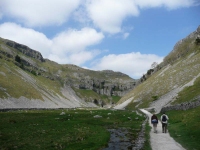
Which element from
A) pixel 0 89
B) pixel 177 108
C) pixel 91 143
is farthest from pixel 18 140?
pixel 0 89

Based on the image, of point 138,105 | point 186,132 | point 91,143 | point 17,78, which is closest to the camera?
point 91,143

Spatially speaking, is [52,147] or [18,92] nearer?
[52,147]

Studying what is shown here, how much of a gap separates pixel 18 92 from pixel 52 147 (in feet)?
398

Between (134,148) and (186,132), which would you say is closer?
(134,148)

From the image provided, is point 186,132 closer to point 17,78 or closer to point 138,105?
point 138,105

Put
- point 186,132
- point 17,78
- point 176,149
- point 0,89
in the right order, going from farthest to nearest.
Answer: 1. point 17,78
2. point 0,89
3. point 186,132
4. point 176,149

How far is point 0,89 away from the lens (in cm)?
12438

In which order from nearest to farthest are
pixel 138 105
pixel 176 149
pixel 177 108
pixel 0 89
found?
pixel 176 149 < pixel 177 108 < pixel 0 89 < pixel 138 105

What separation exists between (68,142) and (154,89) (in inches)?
4795

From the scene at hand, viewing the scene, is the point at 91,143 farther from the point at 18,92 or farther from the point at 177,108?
the point at 18,92

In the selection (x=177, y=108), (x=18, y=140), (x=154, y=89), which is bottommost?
(x=18, y=140)

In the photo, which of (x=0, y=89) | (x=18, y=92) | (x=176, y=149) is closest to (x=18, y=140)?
(x=176, y=149)

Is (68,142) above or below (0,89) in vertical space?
below

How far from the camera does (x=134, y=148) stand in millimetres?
24609
